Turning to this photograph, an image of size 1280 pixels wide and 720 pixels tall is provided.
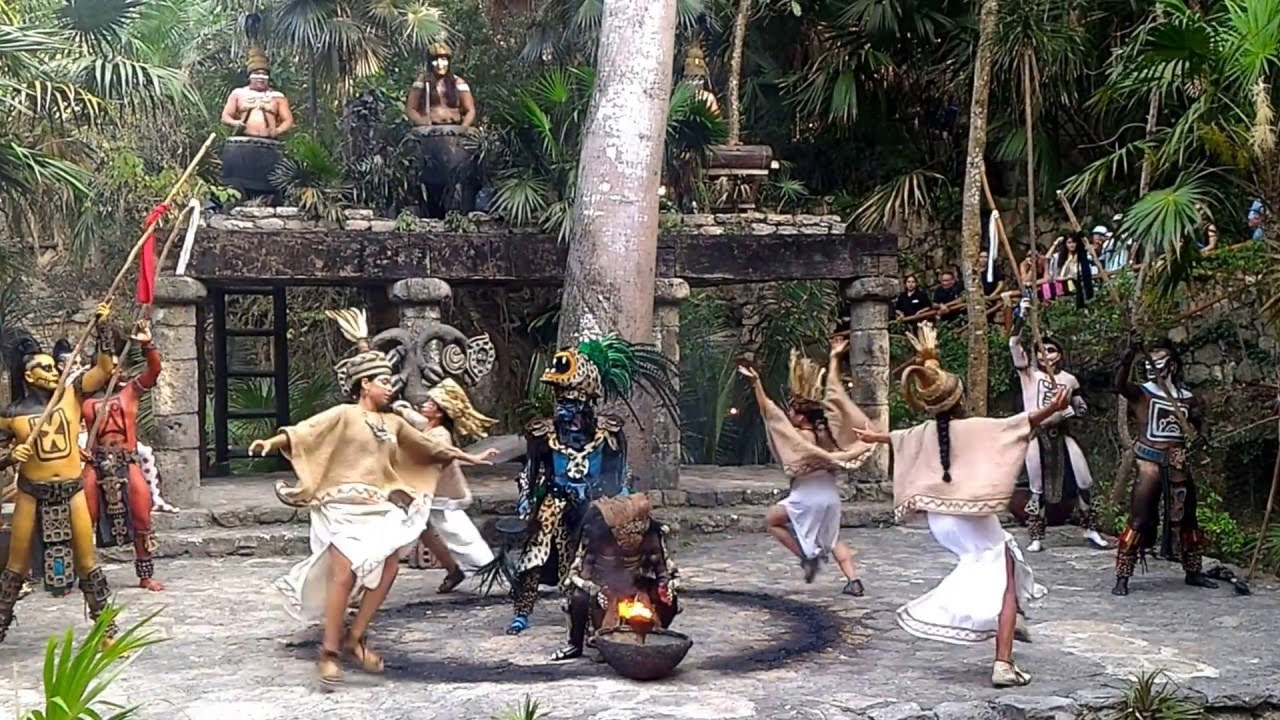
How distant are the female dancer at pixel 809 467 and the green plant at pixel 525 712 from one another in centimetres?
283

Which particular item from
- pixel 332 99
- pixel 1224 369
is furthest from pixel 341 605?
pixel 332 99

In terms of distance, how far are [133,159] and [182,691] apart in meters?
10.5

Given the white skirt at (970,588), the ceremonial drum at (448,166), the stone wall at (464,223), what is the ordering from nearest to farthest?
the white skirt at (970,588), the stone wall at (464,223), the ceremonial drum at (448,166)

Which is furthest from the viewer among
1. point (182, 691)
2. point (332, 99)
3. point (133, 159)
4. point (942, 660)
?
point (332, 99)

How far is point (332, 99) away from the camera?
1823 centimetres

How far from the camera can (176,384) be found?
36.5 ft

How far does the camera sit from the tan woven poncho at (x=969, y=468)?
21.4ft

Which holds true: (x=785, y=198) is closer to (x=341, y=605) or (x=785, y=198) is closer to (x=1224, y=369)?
(x=1224, y=369)

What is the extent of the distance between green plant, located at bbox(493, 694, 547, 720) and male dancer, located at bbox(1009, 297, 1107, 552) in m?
5.12

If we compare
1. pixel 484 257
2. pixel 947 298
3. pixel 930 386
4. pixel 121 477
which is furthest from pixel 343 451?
pixel 947 298

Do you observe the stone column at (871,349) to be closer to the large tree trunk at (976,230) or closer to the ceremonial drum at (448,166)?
the large tree trunk at (976,230)

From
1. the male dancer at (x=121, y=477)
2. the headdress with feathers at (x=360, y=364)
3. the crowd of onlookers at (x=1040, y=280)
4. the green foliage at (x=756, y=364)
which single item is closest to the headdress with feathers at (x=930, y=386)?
the headdress with feathers at (x=360, y=364)

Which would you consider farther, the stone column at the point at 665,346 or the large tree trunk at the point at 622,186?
the stone column at the point at 665,346

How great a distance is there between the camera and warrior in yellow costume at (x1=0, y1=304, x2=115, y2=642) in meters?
7.22
